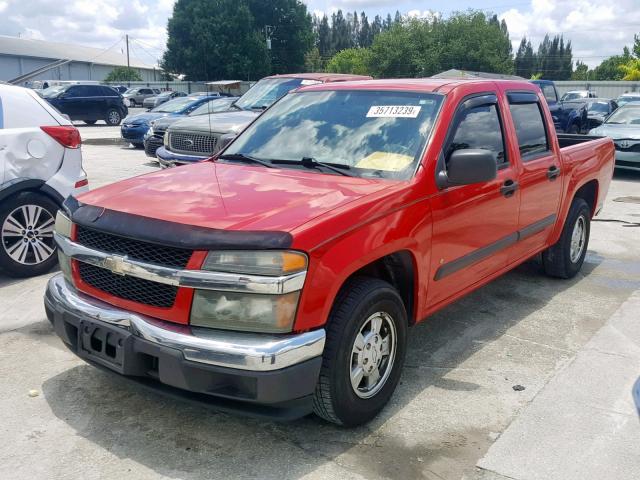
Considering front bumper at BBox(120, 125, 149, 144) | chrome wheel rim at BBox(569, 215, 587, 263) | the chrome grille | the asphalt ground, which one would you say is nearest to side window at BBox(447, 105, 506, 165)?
the asphalt ground

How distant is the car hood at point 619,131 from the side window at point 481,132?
9.50m

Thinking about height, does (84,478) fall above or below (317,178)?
below

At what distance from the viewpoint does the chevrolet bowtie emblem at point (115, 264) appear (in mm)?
3193

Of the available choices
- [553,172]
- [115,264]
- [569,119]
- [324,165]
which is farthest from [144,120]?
[115,264]

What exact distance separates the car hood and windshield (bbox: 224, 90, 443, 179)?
33.6 feet

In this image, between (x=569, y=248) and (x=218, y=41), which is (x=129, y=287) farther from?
(x=218, y=41)

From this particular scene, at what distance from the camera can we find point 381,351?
11.6 ft

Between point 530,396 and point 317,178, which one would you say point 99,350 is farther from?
point 530,396

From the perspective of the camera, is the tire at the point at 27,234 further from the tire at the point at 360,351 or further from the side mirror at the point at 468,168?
the side mirror at the point at 468,168

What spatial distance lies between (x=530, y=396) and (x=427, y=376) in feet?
2.04

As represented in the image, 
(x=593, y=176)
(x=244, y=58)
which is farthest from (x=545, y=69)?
(x=593, y=176)

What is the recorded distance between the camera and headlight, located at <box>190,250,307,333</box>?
115 inches

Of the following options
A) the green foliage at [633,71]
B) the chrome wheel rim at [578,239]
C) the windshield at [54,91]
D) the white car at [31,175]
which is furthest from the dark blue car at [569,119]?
the green foliage at [633,71]

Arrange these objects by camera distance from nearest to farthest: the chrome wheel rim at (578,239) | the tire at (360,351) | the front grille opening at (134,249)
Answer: the front grille opening at (134,249), the tire at (360,351), the chrome wheel rim at (578,239)
